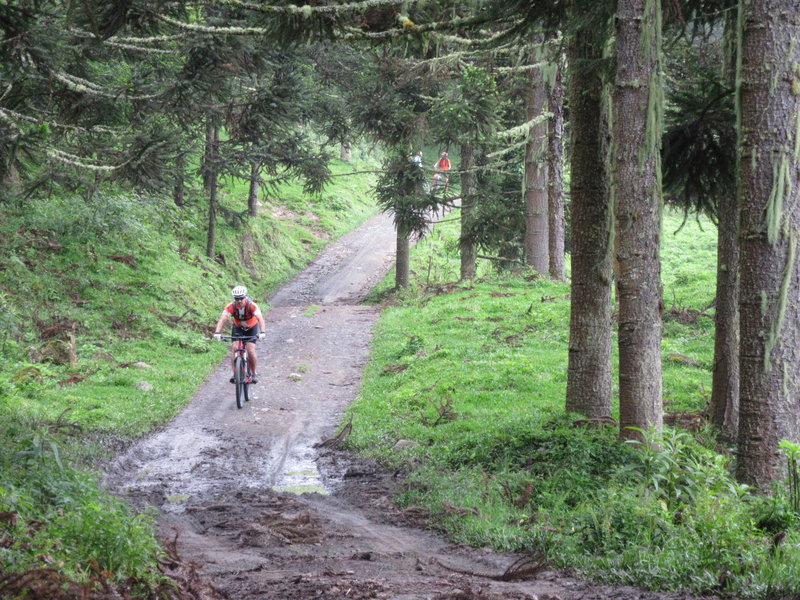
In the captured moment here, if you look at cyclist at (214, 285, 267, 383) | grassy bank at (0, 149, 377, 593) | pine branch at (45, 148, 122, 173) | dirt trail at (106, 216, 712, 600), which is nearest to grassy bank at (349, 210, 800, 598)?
dirt trail at (106, 216, 712, 600)

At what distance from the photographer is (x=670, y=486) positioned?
670 centimetres

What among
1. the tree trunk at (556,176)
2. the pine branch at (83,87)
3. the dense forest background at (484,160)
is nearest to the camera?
the dense forest background at (484,160)

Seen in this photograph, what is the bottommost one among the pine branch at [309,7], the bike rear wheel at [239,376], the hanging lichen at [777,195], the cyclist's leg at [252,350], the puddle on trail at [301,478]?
the puddle on trail at [301,478]

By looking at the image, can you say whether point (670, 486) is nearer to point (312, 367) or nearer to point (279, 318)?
point (312, 367)

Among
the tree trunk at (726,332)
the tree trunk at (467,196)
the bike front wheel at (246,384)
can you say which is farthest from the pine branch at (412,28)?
the tree trunk at (467,196)

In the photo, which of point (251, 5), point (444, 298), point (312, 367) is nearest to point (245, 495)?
point (251, 5)

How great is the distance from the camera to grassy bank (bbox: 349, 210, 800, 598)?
5738 millimetres

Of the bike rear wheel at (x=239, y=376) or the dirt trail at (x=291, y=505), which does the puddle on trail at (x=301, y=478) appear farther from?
the bike rear wheel at (x=239, y=376)

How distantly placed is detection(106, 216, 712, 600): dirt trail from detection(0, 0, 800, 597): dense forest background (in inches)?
60.5

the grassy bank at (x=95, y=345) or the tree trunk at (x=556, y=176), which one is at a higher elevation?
the tree trunk at (x=556, y=176)

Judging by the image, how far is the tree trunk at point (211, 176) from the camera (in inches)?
979

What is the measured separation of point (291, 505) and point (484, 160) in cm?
2058

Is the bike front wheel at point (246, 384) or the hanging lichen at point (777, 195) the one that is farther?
the bike front wheel at point (246, 384)

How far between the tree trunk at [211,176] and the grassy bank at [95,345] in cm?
62
